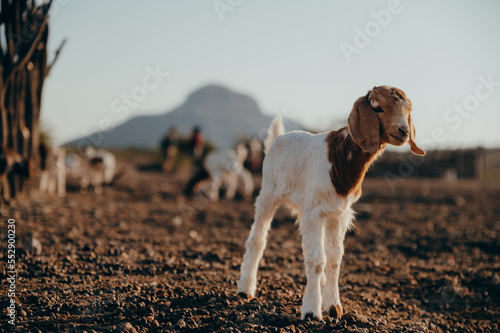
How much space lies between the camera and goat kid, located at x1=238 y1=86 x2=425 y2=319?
463 cm

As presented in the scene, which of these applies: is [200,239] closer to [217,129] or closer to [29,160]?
[29,160]

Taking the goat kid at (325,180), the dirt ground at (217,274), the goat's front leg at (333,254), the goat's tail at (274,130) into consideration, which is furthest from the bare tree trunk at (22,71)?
the goat's front leg at (333,254)

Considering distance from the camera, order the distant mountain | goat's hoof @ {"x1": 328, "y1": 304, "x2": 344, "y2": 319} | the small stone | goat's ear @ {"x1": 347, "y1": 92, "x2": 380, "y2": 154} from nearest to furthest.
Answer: the small stone < goat's ear @ {"x1": 347, "y1": 92, "x2": 380, "y2": 154} < goat's hoof @ {"x1": 328, "y1": 304, "x2": 344, "y2": 319} < the distant mountain

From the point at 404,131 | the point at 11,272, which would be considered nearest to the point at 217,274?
the point at 11,272

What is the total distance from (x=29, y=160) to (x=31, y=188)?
1.51 meters

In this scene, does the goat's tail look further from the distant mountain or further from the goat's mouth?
the distant mountain

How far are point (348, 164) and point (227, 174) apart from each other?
46.6 feet

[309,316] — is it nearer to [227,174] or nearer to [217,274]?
[217,274]

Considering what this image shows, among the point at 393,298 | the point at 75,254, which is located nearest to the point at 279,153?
the point at 393,298

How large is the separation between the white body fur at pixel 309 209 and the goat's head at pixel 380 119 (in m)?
0.63

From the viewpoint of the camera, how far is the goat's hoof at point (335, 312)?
517 centimetres

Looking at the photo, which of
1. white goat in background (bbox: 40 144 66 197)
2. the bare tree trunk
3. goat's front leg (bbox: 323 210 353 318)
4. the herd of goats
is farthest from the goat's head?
white goat in background (bbox: 40 144 66 197)

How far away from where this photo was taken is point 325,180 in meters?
5.08

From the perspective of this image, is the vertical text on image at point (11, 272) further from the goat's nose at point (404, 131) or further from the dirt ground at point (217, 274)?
the goat's nose at point (404, 131)
